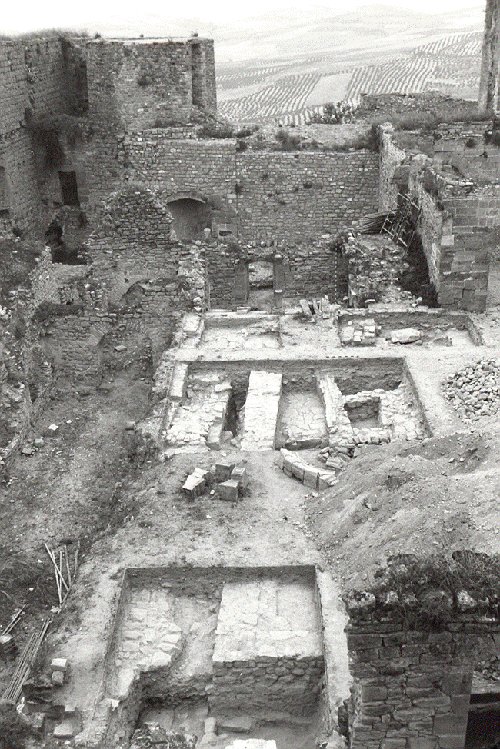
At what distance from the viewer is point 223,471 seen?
32.6 feet

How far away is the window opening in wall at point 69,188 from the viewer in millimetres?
22828

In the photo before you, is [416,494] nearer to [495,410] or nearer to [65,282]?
[495,410]

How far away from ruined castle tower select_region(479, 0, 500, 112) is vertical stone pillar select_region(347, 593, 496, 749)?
2072 cm

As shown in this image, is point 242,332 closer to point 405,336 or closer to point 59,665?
point 405,336

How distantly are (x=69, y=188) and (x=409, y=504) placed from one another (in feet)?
56.2

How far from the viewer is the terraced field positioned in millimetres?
37062

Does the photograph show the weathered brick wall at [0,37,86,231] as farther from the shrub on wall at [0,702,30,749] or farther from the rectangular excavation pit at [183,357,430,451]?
the shrub on wall at [0,702,30,749]

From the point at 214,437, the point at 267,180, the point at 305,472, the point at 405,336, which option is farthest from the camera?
the point at 267,180

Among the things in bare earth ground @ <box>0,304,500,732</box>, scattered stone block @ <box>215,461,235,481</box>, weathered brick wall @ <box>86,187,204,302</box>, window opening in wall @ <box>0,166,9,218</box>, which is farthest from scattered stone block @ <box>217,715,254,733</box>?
window opening in wall @ <box>0,166,9,218</box>

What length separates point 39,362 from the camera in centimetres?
1433

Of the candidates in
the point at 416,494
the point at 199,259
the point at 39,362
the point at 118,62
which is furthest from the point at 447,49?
the point at 416,494

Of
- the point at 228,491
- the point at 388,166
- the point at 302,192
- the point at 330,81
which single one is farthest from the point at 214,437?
the point at 330,81

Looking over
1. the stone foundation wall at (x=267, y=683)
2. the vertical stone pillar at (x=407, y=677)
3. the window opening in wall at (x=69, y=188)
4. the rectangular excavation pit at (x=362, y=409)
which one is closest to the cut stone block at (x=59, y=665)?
the stone foundation wall at (x=267, y=683)

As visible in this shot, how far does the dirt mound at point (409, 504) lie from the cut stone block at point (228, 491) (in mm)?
871
